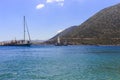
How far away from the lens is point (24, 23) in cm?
19512

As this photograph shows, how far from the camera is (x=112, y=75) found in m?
38.4

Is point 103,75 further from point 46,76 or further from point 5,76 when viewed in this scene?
point 5,76

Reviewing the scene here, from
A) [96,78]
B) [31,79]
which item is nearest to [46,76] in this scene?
[31,79]

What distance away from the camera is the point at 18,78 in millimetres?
36688

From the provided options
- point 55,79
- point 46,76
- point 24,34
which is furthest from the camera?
point 24,34

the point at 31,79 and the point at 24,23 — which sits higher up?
the point at 24,23

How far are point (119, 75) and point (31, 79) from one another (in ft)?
31.7

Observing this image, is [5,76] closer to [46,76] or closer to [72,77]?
[46,76]

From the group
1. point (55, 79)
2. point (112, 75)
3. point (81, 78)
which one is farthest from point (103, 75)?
point (55, 79)

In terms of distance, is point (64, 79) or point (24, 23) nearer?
point (64, 79)

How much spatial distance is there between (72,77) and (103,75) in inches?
149

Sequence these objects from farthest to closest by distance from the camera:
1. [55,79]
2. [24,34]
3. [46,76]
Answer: [24,34], [46,76], [55,79]

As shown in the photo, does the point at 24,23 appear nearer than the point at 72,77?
No

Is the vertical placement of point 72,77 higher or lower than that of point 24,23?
lower
